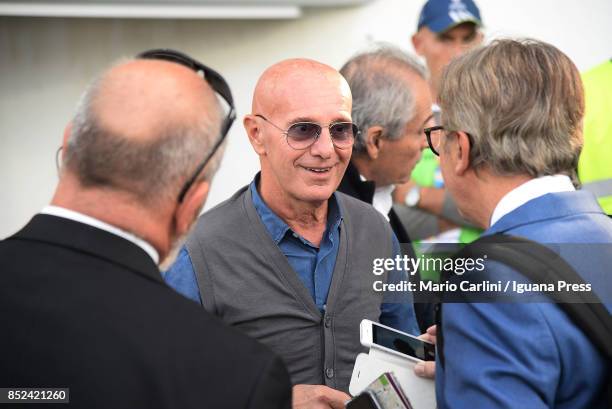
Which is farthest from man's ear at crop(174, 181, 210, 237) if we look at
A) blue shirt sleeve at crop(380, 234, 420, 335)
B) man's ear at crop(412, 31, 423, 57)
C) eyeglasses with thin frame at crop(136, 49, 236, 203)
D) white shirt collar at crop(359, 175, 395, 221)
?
man's ear at crop(412, 31, 423, 57)

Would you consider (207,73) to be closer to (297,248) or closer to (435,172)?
(297,248)

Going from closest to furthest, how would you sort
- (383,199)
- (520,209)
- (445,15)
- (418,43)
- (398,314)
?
(520,209), (398,314), (383,199), (445,15), (418,43)

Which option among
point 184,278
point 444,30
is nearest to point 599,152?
point 184,278

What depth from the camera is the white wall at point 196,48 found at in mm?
5340

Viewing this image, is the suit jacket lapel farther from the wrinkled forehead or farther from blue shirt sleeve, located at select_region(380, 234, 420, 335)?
blue shirt sleeve, located at select_region(380, 234, 420, 335)

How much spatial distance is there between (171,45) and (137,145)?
4132mm

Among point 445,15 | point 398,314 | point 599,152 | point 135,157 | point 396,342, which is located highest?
point 135,157

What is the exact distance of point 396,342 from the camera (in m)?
2.30

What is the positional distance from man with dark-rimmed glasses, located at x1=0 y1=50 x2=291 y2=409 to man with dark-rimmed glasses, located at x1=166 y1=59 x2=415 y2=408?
33.3 inches

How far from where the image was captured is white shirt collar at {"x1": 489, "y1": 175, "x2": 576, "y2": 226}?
193cm

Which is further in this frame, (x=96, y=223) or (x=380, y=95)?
(x=380, y=95)

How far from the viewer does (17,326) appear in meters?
1.48

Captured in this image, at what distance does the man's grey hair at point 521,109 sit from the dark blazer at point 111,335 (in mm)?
790

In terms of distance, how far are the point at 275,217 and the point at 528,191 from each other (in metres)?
0.95
